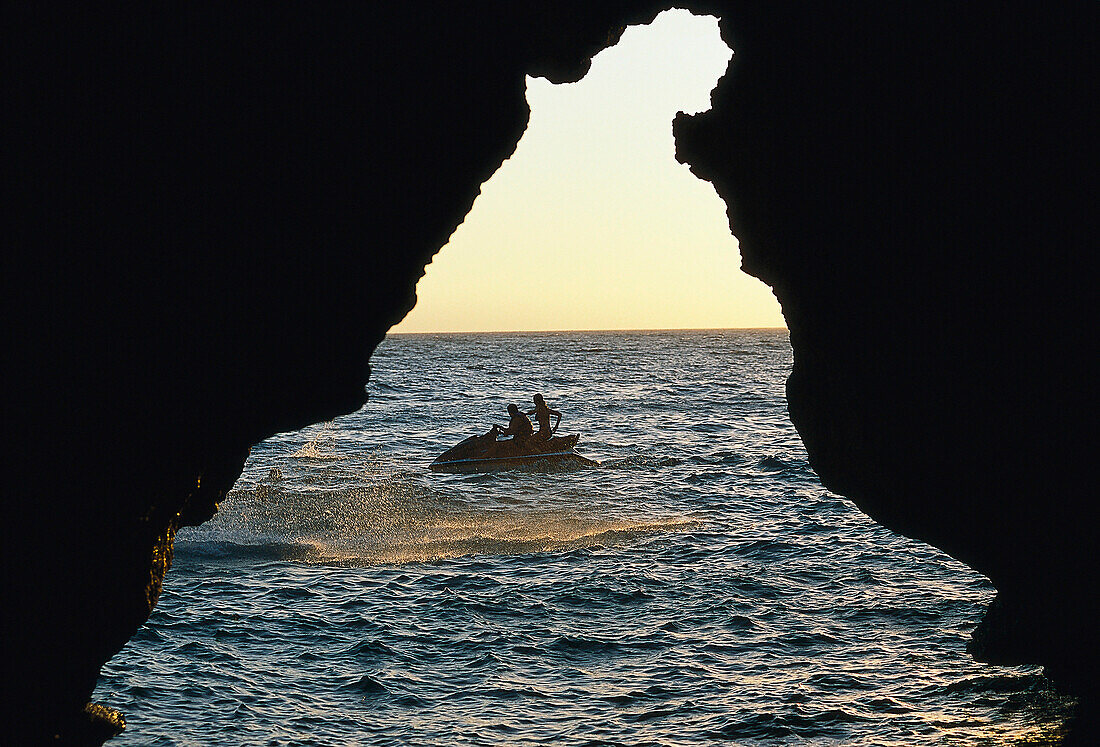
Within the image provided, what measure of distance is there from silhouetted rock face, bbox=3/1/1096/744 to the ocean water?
3927mm

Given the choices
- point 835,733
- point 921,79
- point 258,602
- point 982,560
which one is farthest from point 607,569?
point 921,79

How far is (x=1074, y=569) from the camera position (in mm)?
6219

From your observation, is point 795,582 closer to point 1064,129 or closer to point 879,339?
point 879,339

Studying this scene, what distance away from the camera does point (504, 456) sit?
26484 millimetres

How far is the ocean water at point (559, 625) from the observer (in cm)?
1010

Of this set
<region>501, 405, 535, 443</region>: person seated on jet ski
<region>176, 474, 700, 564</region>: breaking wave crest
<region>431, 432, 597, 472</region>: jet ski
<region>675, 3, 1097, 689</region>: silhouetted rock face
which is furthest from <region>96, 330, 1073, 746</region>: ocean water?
<region>675, 3, 1097, 689</region>: silhouetted rock face

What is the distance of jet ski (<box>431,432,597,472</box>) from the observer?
86.8 ft

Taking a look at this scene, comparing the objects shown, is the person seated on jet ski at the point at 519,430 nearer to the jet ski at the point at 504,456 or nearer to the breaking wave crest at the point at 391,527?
the jet ski at the point at 504,456

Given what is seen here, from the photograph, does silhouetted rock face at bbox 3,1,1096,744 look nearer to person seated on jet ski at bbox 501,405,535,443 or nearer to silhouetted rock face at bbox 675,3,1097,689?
silhouetted rock face at bbox 675,3,1097,689

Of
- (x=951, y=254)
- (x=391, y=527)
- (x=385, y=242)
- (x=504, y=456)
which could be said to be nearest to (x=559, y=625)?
(x=391, y=527)

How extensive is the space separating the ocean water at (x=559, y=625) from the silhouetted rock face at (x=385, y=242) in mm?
3927

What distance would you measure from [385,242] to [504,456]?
2035 centimetres

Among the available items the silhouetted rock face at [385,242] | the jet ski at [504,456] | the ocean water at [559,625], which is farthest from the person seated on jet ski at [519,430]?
the silhouetted rock face at [385,242]

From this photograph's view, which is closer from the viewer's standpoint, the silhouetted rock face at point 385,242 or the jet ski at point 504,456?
the silhouetted rock face at point 385,242
